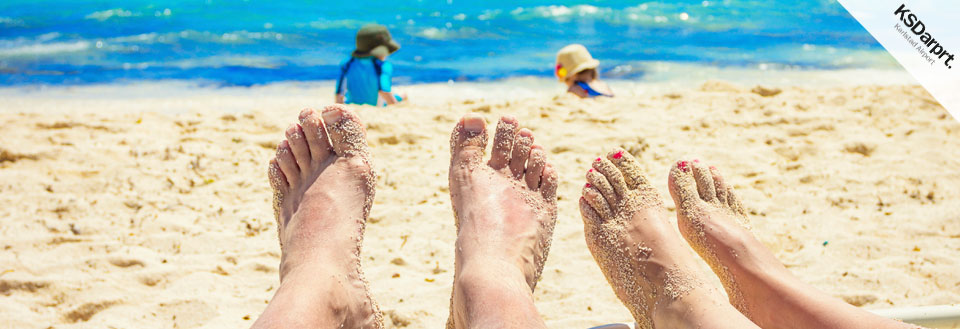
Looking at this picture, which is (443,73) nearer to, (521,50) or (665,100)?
(521,50)

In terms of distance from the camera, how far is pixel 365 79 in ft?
16.0

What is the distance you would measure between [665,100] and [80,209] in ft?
11.5

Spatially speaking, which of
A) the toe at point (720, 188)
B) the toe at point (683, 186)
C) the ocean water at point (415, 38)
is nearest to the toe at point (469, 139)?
the toe at point (683, 186)

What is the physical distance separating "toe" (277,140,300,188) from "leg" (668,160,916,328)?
123 cm

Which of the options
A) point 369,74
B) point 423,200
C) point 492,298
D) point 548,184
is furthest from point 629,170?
point 369,74

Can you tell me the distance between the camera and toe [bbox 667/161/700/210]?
7.09ft

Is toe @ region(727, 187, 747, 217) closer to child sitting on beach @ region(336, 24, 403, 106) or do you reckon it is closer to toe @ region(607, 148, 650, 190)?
toe @ region(607, 148, 650, 190)

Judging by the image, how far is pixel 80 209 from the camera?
2783mm

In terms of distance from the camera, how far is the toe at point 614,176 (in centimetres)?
214

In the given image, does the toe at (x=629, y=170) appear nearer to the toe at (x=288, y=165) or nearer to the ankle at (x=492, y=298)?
the ankle at (x=492, y=298)

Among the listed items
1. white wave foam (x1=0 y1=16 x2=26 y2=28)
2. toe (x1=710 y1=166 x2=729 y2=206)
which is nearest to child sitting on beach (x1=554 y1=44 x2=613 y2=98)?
toe (x1=710 y1=166 x2=729 y2=206)

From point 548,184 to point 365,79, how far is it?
2971 mm

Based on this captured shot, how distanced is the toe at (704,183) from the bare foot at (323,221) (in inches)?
41.6

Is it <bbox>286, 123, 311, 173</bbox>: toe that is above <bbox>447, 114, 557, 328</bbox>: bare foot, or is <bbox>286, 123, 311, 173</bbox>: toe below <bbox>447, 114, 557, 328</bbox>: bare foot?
above
